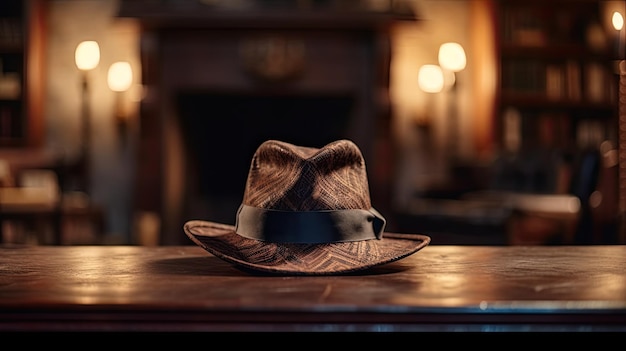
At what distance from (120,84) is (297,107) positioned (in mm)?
1384

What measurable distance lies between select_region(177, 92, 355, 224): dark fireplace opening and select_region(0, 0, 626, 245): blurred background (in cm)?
1

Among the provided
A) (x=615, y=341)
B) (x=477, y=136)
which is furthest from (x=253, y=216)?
(x=477, y=136)

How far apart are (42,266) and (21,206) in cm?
330

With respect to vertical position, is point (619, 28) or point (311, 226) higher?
point (619, 28)

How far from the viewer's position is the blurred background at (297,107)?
16.4 ft

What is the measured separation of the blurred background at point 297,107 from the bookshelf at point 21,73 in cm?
1

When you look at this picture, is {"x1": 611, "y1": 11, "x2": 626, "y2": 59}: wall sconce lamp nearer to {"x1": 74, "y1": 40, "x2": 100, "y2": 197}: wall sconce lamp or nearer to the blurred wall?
the blurred wall

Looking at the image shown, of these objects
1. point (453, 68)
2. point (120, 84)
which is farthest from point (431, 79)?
point (120, 84)

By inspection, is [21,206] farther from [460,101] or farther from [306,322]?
[306,322]

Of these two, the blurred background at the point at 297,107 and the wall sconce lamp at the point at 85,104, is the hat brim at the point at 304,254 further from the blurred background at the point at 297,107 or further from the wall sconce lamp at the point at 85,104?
the wall sconce lamp at the point at 85,104

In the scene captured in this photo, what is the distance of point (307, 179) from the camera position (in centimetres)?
136

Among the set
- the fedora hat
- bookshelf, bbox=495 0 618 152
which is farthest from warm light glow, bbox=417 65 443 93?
the fedora hat

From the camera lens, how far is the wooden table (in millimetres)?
980

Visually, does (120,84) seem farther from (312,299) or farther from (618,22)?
(312,299)
